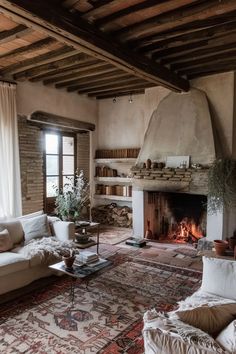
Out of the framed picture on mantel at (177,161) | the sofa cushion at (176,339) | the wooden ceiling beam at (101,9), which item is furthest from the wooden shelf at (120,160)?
the sofa cushion at (176,339)

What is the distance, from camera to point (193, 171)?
4.91 meters

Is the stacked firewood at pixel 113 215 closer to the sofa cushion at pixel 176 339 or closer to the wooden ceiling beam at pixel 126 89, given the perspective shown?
the wooden ceiling beam at pixel 126 89

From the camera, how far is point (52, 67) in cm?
446

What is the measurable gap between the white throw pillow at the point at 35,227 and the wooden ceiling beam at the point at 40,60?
7.53 ft

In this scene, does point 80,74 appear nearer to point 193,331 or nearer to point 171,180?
point 171,180

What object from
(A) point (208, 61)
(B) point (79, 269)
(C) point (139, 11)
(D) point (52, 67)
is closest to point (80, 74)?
(D) point (52, 67)

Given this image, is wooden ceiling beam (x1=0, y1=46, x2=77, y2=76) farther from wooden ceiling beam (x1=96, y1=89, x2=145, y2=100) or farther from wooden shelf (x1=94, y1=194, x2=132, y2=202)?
wooden shelf (x1=94, y1=194, x2=132, y2=202)

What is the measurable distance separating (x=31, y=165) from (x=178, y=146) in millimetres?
2769

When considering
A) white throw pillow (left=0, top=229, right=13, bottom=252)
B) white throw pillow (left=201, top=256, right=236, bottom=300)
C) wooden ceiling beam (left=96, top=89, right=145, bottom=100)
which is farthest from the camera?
wooden ceiling beam (left=96, top=89, right=145, bottom=100)

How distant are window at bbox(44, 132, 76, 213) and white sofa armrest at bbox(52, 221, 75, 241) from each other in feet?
5.71

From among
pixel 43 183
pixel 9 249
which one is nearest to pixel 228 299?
pixel 9 249

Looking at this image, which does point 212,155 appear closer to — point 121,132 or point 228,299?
point 121,132

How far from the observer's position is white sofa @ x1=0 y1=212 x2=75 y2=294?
10.5ft

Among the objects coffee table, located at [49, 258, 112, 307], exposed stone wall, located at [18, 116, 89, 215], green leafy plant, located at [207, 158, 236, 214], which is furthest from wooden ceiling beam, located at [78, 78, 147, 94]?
coffee table, located at [49, 258, 112, 307]
